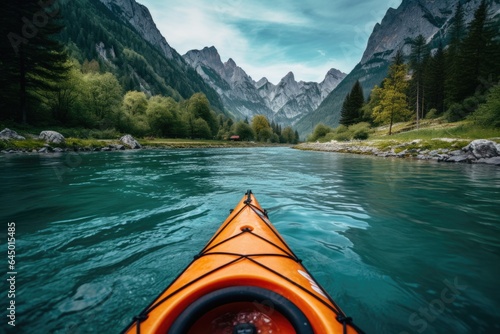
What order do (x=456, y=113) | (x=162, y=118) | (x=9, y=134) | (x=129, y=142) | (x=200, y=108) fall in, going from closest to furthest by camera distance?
(x=9, y=134) < (x=456, y=113) < (x=129, y=142) < (x=162, y=118) < (x=200, y=108)

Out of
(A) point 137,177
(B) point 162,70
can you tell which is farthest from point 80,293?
(B) point 162,70

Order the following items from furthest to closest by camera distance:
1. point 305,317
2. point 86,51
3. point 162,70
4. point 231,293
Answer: point 162,70
point 86,51
point 231,293
point 305,317

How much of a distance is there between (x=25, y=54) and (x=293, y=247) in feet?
131

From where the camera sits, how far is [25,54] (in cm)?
2809

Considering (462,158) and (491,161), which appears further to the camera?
(462,158)

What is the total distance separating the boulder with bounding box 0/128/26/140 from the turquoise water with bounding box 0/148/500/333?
18020mm

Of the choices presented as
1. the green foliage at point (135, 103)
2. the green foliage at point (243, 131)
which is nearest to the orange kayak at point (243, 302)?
the green foliage at point (135, 103)

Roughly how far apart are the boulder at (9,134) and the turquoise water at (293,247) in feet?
59.1

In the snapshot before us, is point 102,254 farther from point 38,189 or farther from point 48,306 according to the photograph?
point 38,189

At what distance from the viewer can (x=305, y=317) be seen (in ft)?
6.46

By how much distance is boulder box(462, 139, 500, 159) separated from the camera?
17594 millimetres

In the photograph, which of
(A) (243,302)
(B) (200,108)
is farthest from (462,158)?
(B) (200,108)

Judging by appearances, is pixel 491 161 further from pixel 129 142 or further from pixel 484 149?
pixel 129 142

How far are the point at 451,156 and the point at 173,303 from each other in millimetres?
24805
